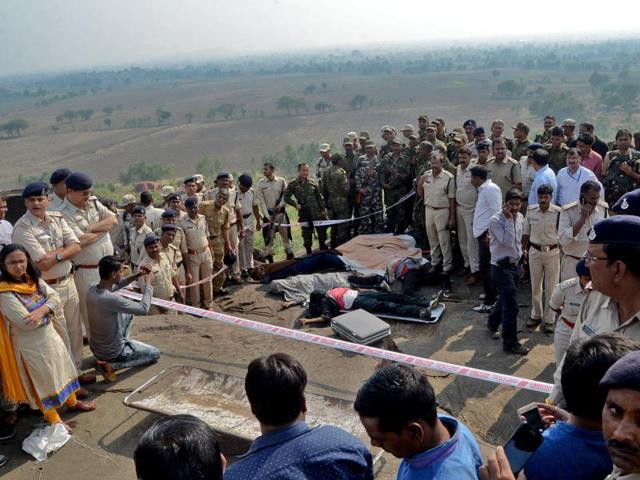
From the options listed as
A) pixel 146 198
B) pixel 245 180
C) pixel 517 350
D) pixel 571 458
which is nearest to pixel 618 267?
pixel 571 458

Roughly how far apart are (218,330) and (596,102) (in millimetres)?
70654

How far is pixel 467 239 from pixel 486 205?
1.18m

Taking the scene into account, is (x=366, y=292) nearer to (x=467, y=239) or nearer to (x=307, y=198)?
(x=467, y=239)

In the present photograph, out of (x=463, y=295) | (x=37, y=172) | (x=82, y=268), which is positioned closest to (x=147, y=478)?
(x=82, y=268)

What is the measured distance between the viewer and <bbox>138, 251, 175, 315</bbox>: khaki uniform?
6953mm

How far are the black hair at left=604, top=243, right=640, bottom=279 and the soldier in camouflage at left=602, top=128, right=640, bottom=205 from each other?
247 inches

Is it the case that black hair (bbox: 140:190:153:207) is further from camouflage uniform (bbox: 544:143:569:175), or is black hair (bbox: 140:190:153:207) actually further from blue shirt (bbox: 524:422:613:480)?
blue shirt (bbox: 524:422:613:480)

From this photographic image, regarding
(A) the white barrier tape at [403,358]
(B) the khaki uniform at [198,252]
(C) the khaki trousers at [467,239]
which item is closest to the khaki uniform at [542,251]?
(C) the khaki trousers at [467,239]

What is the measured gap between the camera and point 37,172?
55.0m

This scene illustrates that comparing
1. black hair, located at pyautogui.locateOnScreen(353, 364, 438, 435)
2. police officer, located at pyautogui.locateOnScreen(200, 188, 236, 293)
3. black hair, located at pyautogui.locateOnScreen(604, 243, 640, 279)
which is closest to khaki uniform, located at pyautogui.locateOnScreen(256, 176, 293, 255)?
police officer, located at pyautogui.locateOnScreen(200, 188, 236, 293)

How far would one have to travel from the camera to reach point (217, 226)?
28.6 feet

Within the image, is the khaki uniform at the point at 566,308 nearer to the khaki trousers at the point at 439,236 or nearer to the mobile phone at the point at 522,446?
the mobile phone at the point at 522,446

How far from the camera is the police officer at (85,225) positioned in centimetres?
546

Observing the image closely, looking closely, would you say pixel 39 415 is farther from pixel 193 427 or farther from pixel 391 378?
pixel 391 378
